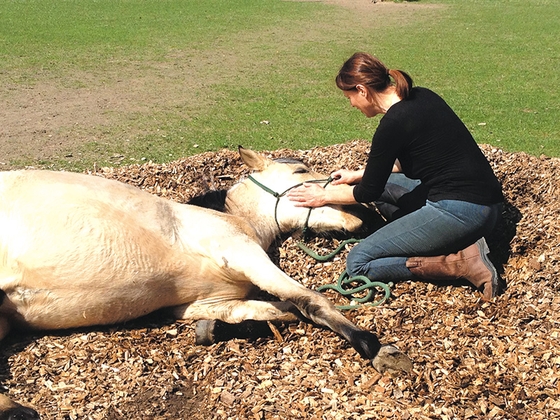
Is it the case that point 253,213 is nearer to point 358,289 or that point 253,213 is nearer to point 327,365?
point 358,289

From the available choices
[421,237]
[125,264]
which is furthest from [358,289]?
[125,264]

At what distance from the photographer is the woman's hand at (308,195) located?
5.17 metres

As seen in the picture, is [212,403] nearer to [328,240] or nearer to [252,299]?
[252,299]

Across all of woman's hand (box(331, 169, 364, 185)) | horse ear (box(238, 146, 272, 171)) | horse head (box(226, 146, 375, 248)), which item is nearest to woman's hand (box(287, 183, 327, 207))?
horse head (box(226, 146, 375, 248))

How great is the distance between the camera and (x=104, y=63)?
1428 centimetres

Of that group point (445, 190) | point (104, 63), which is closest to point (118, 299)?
point (445, 190)

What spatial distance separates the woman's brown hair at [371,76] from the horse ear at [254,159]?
1230 millimetres

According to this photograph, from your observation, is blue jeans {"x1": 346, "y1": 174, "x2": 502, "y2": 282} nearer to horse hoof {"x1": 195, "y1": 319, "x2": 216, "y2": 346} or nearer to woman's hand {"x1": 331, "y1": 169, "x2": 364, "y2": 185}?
woman's hand {"x1": 331, "y1": 169, "x2": 364, "y2": 185}

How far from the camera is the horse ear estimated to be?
17.9 ft

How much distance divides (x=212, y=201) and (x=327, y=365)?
1.99m

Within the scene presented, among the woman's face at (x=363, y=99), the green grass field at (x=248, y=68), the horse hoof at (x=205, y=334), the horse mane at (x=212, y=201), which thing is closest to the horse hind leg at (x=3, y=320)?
the horse hoof at (x=205, y=334)

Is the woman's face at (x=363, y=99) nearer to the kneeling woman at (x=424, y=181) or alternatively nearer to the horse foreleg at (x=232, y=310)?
the kneeling woman at (x=424, y=181)

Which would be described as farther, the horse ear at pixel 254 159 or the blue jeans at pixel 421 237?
the horse ear at pixel 254 159

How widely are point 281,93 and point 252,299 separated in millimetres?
7920
